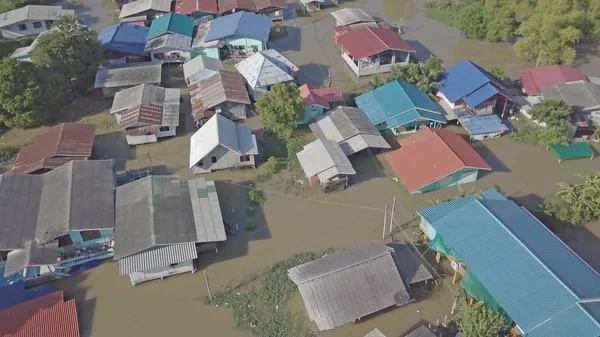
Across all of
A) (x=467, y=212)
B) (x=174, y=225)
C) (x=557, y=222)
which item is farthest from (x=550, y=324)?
(x=174, y=225)

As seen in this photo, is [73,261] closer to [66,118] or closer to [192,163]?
[192,163]

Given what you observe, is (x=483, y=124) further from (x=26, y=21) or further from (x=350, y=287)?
(x=26, y=21)

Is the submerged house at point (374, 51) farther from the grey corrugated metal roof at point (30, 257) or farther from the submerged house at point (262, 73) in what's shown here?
the grey corrugated metal roof at point (30, 257)

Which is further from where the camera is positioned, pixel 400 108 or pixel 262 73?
pixel 262 73

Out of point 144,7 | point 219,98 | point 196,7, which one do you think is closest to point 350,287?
point 219,98

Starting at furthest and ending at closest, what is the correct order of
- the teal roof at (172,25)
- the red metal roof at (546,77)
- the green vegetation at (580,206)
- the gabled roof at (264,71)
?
the teal roof at (172,25) → the gabled roof at (264,71) → the red metal roof at (546,77) → the green vegetation at (580,206)

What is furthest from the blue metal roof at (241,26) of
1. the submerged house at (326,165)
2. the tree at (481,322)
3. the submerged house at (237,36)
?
the tree at (481,322)

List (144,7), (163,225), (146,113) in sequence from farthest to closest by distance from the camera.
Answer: (144,7) < (146,113) < (163,225)

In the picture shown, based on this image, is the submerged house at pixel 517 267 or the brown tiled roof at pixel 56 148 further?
the brown tiled roof at pixel 56 148
